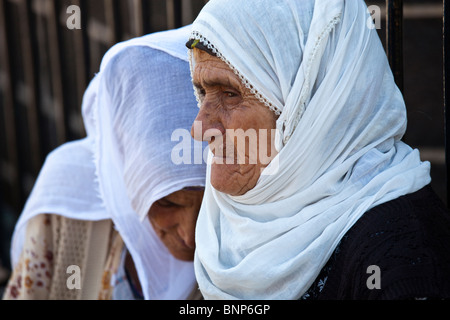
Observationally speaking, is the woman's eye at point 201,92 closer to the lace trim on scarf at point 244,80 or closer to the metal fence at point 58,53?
the lace trim on scarf at point 244,80

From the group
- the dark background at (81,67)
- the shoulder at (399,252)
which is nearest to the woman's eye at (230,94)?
the shoulder at (399,252)

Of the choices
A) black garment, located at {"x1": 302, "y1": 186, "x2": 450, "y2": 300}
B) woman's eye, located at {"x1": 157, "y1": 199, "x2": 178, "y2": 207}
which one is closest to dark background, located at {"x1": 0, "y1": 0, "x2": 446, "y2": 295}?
woman's eye, located at {"x1": 157, "y1": 199, "x2": 178, "y2": 207}

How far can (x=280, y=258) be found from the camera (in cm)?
183

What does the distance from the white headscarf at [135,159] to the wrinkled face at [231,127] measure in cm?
51

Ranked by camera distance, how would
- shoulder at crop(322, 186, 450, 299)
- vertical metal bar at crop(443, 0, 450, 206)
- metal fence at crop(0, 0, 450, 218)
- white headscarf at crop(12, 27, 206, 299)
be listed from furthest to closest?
metal fence at crop(0, 0, 450, 218)
white headscarf at crop(12, 27, 206, 299)
vertical metal bar at crop(443, 0, 450, 206)
shoulder at crop(322, 186, 450, 299)

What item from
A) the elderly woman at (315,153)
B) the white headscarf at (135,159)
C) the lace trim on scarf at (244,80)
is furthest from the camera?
the white headscarf at (135,159)

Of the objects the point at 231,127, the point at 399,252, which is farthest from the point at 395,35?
the point at 399,252

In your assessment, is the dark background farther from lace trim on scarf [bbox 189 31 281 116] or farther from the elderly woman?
the elderly woman

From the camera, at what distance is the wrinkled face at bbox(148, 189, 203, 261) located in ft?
8.46

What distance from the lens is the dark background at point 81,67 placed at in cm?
320

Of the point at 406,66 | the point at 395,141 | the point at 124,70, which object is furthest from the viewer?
the point at 406,66
